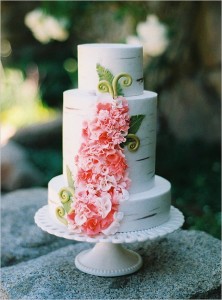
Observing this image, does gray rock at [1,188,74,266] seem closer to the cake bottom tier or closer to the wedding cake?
the cake bottom tier

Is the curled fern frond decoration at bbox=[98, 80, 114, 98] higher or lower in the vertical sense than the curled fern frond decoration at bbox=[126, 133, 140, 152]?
higher

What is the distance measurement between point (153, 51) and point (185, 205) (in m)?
1.17

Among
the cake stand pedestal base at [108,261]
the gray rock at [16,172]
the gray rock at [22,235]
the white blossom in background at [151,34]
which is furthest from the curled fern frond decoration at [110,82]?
the gray rock at [16,172]

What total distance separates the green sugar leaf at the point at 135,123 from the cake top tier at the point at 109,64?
0.35ft

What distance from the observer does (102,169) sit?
7.91 feet

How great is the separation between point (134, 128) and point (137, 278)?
70cm

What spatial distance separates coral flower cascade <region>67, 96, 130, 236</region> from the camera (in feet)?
7.84

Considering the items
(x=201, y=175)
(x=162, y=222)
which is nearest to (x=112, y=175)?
(x=162, y=222)

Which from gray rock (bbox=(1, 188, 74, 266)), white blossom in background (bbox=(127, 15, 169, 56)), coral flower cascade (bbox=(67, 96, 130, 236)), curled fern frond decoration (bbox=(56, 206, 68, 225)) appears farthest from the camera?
white blossom in background (bbox=(127, 15, 169, 56))

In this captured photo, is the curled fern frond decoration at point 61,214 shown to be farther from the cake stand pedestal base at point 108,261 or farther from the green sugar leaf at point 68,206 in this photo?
the cake stand pedestal base at point 108,261

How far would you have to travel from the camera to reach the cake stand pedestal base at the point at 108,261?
2.69 metres

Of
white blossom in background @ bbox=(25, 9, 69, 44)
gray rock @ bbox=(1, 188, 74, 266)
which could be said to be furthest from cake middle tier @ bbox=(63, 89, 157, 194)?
white blossom in background @ bbox=(25, 9, 69, 44)

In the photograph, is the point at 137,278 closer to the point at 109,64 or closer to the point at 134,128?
the point at 134,128

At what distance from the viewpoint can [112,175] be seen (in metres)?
2.42
